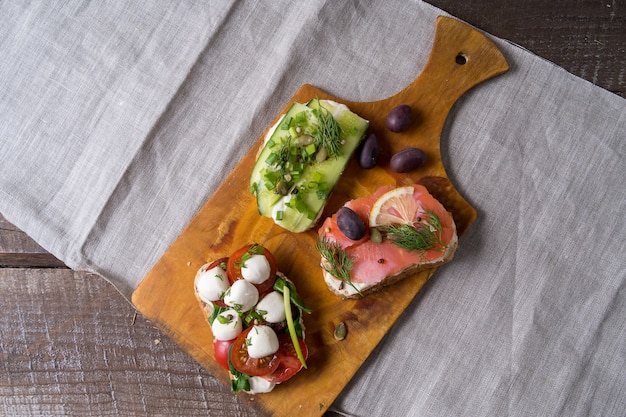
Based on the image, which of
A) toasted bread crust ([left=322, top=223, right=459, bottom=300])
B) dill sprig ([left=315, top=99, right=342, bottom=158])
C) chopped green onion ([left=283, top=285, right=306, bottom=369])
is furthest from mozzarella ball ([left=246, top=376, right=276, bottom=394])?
dill sprig ([left=315, top=99, right=342, bottom=158])

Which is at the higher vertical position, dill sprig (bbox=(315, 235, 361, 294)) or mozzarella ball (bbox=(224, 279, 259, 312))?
dill sprig (bbox=(315, 235, 361, 294))

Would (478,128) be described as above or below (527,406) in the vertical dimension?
above

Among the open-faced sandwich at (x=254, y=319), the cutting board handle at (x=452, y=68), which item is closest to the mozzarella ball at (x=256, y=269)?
the open-faced sandwich at (x=254, y=319)

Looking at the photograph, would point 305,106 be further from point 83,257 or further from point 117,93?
point 83,257

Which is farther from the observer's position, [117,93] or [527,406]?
[117,93]

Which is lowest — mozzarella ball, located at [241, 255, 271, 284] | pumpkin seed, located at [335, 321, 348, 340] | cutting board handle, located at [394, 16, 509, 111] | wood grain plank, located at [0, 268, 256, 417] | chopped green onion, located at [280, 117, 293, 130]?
wood grain plank, located at [0, 268, 256, 417]

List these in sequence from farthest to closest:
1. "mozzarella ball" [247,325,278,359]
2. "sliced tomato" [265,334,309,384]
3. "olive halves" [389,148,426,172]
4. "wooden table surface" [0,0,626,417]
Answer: "wooden table surface" [0,0,626,417] < "olive halves" [389,148,426,172] < "sliced tomato" [265,334,309,384] < "mozzarella ball" [247,325,278,359]

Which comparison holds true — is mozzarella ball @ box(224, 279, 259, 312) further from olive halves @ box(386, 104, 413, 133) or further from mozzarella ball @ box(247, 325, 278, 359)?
olive halves @ box(386, 104, 413, 133)

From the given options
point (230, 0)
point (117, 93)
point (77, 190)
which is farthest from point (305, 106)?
point (77, 190)
